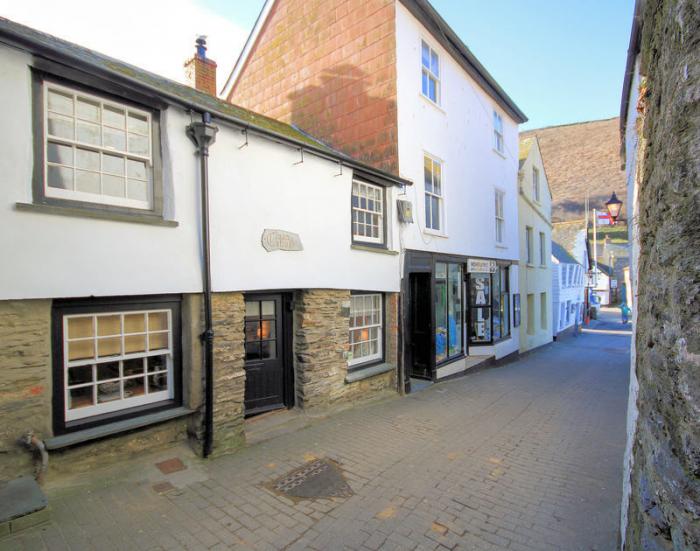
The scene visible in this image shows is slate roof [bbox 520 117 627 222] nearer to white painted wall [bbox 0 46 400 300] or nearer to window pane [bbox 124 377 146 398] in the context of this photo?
white painted wall [bbox 0 46 400 300]

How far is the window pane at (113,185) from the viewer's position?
4.88 meters

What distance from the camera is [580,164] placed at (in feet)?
340

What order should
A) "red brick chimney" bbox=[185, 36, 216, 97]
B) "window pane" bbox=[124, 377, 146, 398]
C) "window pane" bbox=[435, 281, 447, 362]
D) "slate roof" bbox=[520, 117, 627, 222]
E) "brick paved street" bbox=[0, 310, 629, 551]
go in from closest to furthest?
"brick paved street" bbox=[0, 310, 629, 551] < "window pane" bbox=[124, 377, 146, 398] < "red brick chimney" bbox=[185, 36, 216, 97] < "window pane" bbox=[435, 281, 447, 362] < "slate roof" bbox=[520, 117, 627, 222]

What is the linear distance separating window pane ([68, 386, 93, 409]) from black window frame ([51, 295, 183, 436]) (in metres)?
0.13

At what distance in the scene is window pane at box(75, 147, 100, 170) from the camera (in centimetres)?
467

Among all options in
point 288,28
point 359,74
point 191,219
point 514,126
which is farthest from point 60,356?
point 514,126

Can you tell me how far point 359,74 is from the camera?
10.5 m

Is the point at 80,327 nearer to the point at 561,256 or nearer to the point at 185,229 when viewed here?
the point at 185,229

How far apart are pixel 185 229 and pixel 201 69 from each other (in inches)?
238

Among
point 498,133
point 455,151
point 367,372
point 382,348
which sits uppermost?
point 498,133

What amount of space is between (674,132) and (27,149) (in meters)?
5.53

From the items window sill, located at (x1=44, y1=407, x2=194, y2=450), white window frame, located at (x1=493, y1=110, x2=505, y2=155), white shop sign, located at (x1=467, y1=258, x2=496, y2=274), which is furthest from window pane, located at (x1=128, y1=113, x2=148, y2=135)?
white window frame, located at (x1=493, y1=110, x2=505, y2=155)

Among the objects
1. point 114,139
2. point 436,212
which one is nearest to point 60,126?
point 114,139

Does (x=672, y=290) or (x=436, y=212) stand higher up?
(x=436, y=212)
